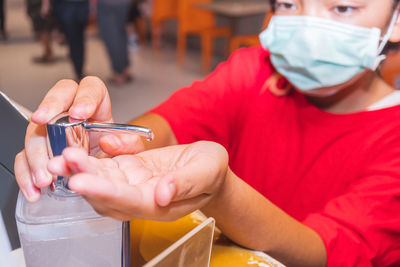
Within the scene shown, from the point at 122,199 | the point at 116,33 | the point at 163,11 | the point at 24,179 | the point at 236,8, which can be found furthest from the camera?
the point at 163,11

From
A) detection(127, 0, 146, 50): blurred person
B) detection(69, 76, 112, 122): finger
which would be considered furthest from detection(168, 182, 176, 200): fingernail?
detection(127, 0, 146, 50): blurred person

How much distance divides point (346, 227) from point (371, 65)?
336 millimetres

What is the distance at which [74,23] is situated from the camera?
2904mm

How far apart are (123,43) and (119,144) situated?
3.11 metres

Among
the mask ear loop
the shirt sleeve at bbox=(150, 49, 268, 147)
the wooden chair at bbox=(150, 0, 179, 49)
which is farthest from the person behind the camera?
the wooden chair at bbox=(150, 0, 179, 49)

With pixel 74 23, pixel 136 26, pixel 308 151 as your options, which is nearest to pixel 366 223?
pixel 308 151

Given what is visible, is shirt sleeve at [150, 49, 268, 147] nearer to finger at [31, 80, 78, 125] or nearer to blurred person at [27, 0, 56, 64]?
finger at [31, 80, 78, 125]

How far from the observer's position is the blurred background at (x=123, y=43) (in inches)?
114

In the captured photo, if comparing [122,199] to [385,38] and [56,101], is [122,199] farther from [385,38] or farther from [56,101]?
[385,38]

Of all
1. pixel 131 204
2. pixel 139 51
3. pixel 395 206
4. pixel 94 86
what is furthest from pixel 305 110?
pixel 139 51

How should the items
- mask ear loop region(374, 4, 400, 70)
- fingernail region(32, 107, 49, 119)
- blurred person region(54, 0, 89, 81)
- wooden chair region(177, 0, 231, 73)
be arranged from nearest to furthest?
1. fingernail region(32, 107, 49, 119)
2. mask ear loop region(374, 4, 400, 70)
3. blurred person region(54, 0, 89, 81)
4. wooden chair region(177, 0, 231, 73)

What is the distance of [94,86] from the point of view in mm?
517

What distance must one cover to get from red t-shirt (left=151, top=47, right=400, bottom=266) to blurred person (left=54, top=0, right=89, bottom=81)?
1985mm

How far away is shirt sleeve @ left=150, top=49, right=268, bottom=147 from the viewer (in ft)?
2.72
